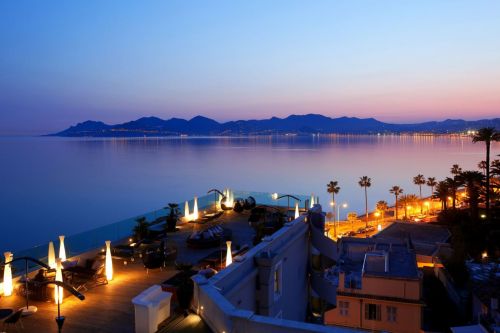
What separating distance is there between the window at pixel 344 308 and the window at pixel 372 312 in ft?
3.44

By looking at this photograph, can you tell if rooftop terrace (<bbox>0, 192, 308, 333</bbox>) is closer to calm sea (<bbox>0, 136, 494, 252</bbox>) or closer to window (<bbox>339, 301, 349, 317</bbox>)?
window (<bbox>339, 301, 349, 317</bbox>)

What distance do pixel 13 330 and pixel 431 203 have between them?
75568 mm

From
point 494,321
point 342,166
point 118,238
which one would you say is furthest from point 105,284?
point 342,166

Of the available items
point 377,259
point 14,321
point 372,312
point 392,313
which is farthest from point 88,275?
point 377,259

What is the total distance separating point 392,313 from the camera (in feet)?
A: 73.9

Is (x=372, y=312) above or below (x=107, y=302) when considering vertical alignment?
below

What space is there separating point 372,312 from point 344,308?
5.06 ft

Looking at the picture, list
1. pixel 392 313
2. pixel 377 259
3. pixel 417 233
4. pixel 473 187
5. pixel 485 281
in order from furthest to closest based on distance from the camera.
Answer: pixel 473 187 → pixel 417 233 → pixel 377 259 → pixel 392 313 → pixel 485 281

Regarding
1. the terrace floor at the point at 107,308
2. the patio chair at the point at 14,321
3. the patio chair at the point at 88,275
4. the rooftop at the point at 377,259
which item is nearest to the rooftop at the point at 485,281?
the rooftop at the point at 377,259

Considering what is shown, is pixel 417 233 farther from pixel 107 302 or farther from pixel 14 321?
pixel 14 321

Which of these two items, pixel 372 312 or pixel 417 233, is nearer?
pixel 372 312

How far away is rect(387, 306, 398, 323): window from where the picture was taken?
22380 millimetres

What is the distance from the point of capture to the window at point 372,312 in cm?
2288

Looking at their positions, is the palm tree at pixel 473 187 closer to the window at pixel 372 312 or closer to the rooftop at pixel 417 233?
the rooftop at pixel 417 233
